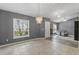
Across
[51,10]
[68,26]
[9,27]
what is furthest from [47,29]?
[9,27]

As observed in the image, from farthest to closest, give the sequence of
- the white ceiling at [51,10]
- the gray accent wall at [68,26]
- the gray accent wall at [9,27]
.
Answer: the gray accent wall at [9,27] < the gray accent wall at [68,26] < the white ceiling at [51,10]

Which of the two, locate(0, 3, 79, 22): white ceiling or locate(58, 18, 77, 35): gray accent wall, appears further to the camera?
locate(58, 18, 77, 35): gray accent wall

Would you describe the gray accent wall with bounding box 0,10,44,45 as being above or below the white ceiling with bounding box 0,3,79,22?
below

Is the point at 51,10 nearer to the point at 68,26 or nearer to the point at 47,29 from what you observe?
the point at 47,29

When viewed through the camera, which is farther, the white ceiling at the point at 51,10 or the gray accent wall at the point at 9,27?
the gray accent wall at the point at 9,27

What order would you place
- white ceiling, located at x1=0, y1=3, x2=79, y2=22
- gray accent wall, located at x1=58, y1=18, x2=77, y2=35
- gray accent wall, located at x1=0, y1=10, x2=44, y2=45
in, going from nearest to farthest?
white ceiling, located at x1=0, y1=3, x2=79, y2=22 < gray accent wall, located at x1=58, y1=18, x2=77, y2=35 < gray accent wall, located at x1=0, y1=10, x2=44, y2=45

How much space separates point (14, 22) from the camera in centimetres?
352

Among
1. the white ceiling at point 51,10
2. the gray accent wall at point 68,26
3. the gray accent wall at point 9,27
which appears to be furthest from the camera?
the gray accent wall at point 9,27

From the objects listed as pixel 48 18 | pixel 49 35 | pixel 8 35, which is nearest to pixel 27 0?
pixel 48 18

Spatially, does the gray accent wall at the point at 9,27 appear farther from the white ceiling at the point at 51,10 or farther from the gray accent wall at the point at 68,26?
the gray accent wall at the point at 68,26

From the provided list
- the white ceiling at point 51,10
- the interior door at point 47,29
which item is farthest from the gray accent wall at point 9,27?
the white ceiling at point 51,10

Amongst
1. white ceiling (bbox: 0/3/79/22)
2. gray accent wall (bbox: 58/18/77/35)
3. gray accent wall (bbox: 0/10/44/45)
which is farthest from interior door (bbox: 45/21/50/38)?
gray accent wall (bbox: 58/18/77/35)

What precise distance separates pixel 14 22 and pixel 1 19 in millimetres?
549

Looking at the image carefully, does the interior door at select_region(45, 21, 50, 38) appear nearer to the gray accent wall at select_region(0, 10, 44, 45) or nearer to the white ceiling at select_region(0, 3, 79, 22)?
the gray accent wall at select_region(0, 10, 44, 45)
